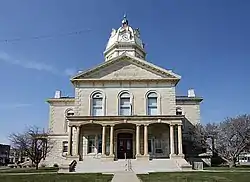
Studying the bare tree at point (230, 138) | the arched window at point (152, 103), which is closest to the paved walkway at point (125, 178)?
the arched window at point (152, 103)

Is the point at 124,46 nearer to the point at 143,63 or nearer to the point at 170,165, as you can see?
the point at 143,63

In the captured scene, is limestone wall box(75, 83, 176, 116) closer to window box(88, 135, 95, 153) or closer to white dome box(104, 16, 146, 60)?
window box(88, 135, 95, 153)

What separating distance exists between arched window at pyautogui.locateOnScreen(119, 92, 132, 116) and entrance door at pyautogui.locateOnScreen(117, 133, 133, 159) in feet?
8.48

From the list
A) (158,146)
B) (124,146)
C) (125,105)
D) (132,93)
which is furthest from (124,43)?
(158,146)

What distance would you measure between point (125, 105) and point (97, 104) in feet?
11.1

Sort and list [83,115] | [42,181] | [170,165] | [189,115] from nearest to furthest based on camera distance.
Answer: [42,181], [170,165], [83,115], [189,115]

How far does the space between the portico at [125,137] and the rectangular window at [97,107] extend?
1.80 metres

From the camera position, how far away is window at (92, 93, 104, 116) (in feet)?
119

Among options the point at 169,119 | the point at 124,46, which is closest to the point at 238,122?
the point at 169,119

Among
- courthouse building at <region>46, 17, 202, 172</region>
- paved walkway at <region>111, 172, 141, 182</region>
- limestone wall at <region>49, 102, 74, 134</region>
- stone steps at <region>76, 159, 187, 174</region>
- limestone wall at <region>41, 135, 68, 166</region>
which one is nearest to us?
paved walkway at <region>111, 172, 141, 182</region>

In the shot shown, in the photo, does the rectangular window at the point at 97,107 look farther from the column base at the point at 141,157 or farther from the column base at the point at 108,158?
the column base at the point at 141,157

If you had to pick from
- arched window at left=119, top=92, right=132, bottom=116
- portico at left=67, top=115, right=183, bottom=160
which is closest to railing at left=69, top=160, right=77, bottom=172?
portico at left=67, top=115, right=183, bottom=160

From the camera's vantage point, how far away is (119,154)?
35469 millimetres

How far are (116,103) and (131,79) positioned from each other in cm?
345
